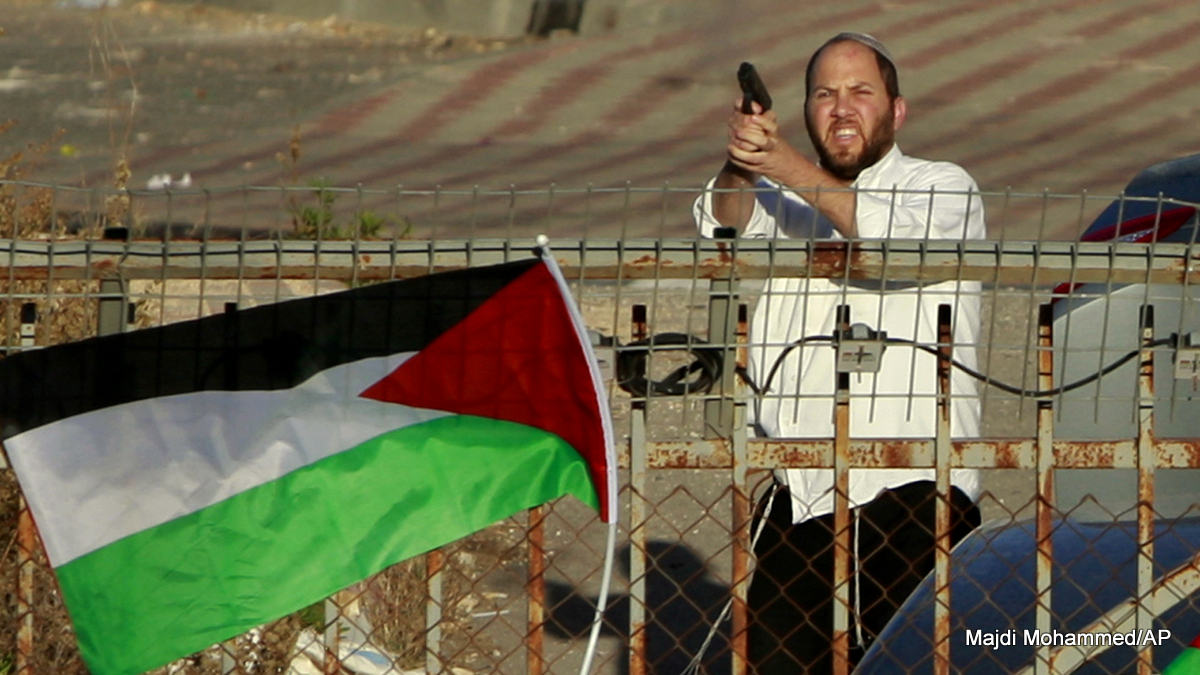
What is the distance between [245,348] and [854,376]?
129 cm

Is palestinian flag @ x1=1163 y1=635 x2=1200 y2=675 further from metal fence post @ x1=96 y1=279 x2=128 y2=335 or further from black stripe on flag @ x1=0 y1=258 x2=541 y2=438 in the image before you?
metal fence post @ x1=96 y1=279 x2=128 y2=335

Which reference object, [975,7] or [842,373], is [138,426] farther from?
[975,7]

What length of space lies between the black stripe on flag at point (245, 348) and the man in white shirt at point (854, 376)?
0.71 meters

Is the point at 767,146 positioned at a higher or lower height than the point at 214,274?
higher

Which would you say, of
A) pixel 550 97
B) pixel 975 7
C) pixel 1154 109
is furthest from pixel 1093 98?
pixel 550 97

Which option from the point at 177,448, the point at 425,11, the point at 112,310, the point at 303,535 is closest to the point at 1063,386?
the point at 303,535

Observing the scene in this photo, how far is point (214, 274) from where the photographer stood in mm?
3020

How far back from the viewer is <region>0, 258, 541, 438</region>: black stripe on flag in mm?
2820

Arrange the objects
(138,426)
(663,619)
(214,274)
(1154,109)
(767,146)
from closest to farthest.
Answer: (138,426), (214,274), (767,146), (663,619), (1154,109)

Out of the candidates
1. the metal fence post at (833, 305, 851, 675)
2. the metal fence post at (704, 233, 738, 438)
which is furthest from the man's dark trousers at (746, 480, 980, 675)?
the metal fence post at (704, 233, 738, 438)

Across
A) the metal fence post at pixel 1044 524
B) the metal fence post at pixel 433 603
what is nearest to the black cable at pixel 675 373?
the metal fence post at pixel 433 603

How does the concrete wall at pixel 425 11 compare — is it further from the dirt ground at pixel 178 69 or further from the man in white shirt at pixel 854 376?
the man in white shirt at pixel 854 376

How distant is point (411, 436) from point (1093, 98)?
11.6m

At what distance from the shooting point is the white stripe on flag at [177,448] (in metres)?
2.81
